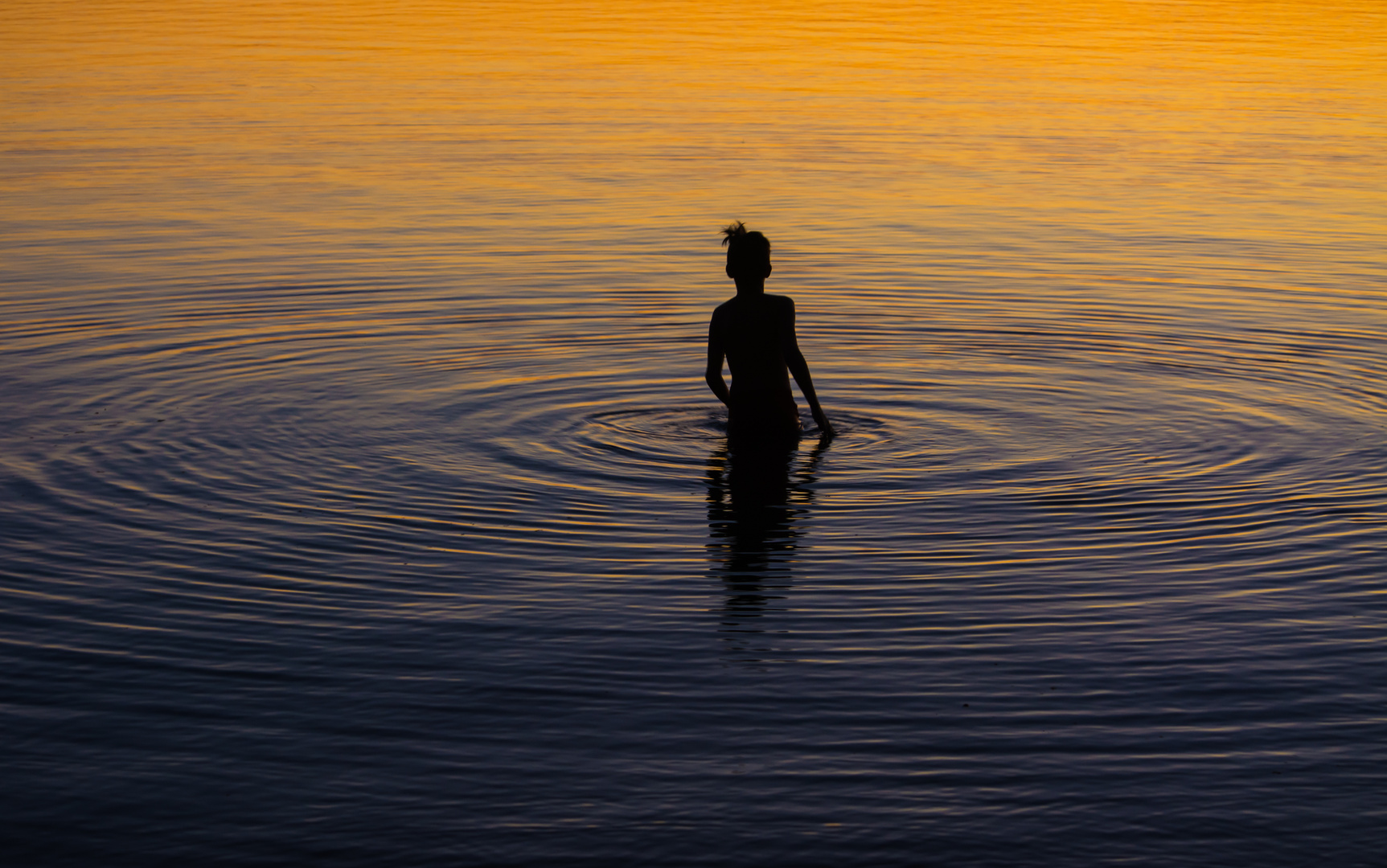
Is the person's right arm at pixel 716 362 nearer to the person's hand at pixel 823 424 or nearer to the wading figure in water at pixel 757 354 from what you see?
the wading figure in water at pixel 757 354

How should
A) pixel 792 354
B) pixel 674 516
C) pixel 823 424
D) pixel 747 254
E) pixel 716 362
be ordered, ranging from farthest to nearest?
pixel 716 362
pixel 823 424
pixel 792 354
pixel 747 254
pixel 674 516

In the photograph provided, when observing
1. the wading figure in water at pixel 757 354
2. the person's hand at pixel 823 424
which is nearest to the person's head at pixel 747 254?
the wading figure in water at pixel 757 354

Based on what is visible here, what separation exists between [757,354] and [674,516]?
1952 millimetres

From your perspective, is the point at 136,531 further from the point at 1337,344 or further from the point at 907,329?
the point at 1337,344

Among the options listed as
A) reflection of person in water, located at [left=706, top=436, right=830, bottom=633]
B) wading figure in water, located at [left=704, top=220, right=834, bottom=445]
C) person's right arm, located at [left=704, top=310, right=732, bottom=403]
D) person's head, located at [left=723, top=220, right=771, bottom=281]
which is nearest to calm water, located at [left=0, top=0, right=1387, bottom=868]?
reflection of person in water, located at [left=706, top=436, right=830, bottom=633]

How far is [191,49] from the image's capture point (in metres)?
45.1

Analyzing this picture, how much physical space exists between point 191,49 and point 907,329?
3222cm

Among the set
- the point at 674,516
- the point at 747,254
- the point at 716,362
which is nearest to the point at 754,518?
the point at 674,516

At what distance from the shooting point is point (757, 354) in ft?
43.0

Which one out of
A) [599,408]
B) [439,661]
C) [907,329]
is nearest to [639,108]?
[907,329]

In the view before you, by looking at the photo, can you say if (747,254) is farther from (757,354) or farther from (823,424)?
(823,424)

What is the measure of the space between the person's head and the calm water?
4.61ft

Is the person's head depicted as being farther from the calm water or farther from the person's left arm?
the calm water

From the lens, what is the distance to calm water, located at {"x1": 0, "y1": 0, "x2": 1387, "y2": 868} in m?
7.39
